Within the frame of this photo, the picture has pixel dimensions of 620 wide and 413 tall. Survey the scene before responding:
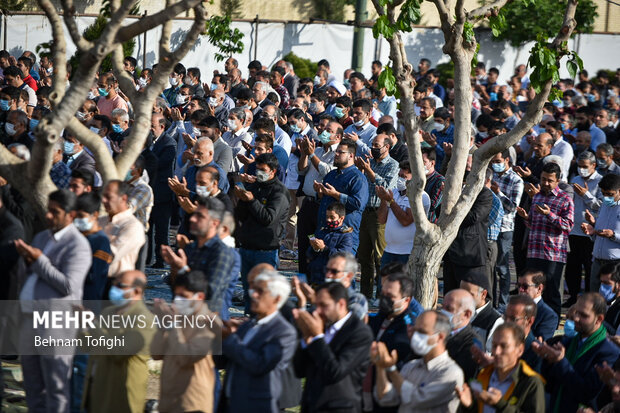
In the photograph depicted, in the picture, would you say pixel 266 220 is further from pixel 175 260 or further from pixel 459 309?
pixel 459 309

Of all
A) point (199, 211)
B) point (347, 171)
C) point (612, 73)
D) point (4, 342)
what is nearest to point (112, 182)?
point (199, 211)

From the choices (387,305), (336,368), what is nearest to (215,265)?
(387,305)

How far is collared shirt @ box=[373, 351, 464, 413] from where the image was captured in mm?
6758

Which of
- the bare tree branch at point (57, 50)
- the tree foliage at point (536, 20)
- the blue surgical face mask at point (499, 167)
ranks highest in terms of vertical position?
the tree foliage at point (536, 20)

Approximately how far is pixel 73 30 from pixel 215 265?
205 cm

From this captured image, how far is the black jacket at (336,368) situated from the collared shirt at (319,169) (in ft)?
19.9

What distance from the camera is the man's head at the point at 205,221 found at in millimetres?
7777

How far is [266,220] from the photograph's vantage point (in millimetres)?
10422

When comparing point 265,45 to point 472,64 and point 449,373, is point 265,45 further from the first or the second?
point 449,373

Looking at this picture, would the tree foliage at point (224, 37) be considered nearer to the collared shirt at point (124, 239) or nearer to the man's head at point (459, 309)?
the collared shirt at point (124, 239)

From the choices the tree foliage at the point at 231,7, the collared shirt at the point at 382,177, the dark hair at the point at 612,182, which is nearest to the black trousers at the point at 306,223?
the collared shirt at the point at 382,177

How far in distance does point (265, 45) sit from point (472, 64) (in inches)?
744

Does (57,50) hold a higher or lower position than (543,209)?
higher

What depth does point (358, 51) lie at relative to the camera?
92.6 ft
